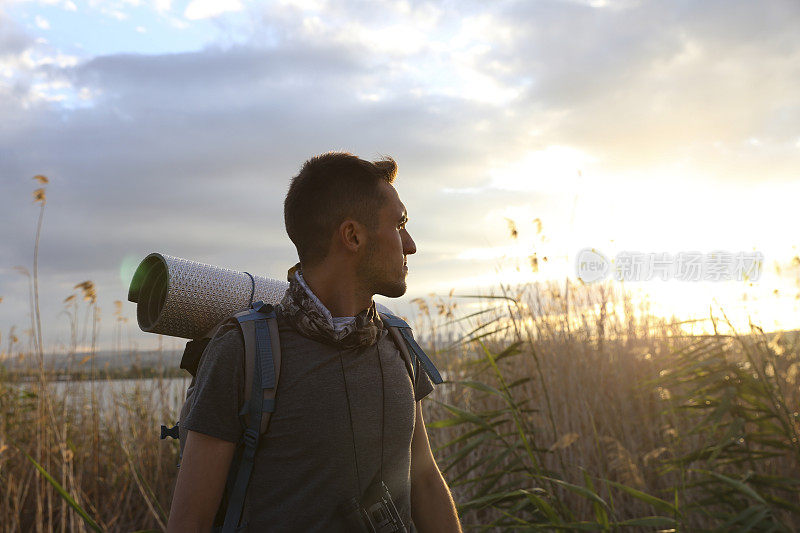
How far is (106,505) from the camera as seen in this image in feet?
14.6

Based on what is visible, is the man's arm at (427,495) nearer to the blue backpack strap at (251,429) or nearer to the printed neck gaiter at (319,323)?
the printed neck gaiter at (319,323)

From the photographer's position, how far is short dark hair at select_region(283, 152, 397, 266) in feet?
6.01

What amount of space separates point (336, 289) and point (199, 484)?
2.04 feet

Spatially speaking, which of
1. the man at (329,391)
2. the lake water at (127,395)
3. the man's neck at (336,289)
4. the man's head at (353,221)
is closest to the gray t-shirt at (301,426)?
the man at (329,391)

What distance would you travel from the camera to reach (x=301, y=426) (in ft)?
5.31

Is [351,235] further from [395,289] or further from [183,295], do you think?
[183,295]

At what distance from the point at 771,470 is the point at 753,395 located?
0.59 m

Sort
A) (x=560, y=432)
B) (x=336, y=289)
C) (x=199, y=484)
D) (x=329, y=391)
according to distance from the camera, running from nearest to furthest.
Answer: (x=199, y=484) → (x=329, y=391) → (x=336, y=289) → (x=560, y=432)

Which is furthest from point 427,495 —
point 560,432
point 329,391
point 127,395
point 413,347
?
point 127,395

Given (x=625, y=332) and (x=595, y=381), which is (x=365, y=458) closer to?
(x=595, y=381)

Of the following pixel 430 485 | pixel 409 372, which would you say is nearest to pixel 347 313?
pixel 409 372

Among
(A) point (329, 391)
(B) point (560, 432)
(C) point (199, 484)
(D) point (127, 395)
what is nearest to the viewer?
(C) point (199, 484)

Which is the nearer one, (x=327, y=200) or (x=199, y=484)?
(x=199, y=484)

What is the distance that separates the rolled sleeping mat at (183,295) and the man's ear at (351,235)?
407 millimetres
